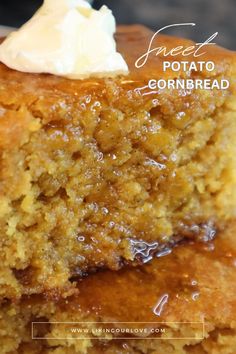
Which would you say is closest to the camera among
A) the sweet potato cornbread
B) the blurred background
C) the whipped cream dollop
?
the sweet potato cornbread

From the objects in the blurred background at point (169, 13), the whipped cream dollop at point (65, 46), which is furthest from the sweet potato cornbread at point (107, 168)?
the blurred background at point (169, 13)

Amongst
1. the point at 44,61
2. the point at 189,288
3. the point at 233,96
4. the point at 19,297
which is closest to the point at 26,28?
the point at 44,61

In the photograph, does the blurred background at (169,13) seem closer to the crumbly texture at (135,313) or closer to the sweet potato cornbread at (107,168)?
the sweet potato cornbread at (107,168)

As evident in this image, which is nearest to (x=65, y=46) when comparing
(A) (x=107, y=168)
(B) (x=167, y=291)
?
(A) (x=107, y=168)

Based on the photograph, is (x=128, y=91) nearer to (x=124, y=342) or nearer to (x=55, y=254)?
(x=55, y=254)

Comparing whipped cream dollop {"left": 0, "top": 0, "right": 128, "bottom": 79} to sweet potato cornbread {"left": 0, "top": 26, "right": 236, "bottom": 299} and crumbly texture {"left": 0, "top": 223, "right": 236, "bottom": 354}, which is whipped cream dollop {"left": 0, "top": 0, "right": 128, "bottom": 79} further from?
crumbly texture {"left": 0, "top": 223, "right": 236, "bottom": 354}

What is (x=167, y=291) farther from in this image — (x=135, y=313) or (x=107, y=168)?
(x=107, y=168)

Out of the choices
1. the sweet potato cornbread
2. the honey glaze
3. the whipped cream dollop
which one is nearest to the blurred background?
the sweet potato cornbread
